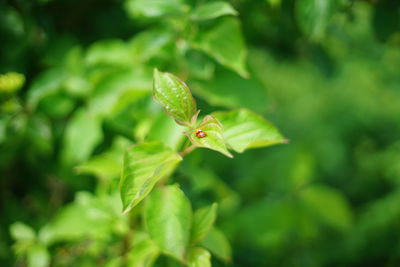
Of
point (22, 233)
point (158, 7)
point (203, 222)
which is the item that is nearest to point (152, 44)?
point (158, 7)

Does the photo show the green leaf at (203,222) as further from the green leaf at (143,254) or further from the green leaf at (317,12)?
the green leaf at (317,12)

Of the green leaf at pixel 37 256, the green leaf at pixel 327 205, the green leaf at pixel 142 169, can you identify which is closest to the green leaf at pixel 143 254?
the green leaf at pixel 142 169

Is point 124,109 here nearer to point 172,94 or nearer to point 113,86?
point 113,86

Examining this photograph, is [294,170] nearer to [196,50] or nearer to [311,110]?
[196,50]

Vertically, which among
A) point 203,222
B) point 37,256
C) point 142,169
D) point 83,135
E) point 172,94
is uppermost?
point 172,94

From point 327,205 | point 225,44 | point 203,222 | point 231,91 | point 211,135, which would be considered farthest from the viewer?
point 327,205

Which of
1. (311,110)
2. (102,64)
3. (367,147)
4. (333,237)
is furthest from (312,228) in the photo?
(311,110)
